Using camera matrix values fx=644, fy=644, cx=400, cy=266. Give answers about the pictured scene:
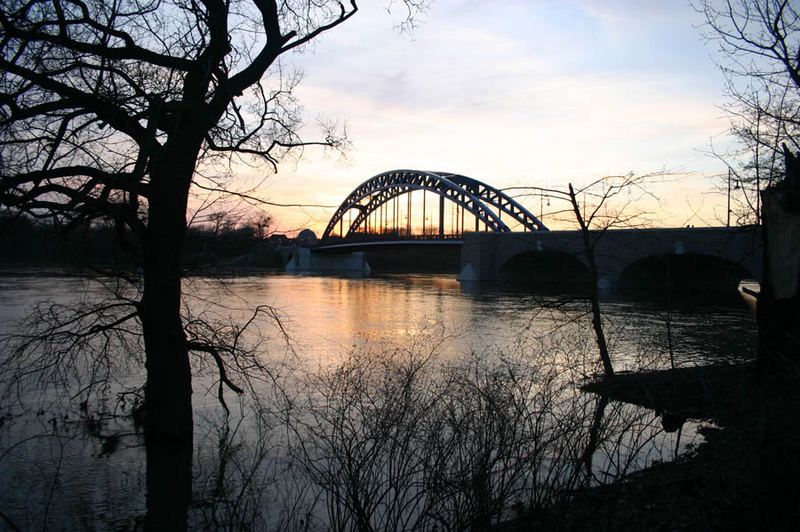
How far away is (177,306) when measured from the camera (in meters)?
6.20

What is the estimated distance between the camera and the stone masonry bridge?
32.4 m

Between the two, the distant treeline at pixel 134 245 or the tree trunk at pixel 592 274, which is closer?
the distant treeline at pixel 134 245

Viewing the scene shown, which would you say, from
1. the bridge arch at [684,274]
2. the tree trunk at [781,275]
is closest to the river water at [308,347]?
the tree trunk at [781,275]

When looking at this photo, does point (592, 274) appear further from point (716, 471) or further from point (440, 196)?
point (440, 196)

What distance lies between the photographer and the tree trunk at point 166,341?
5961 mm

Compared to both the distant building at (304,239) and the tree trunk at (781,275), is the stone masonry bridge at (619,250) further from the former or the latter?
the tree trunk at (781,275)

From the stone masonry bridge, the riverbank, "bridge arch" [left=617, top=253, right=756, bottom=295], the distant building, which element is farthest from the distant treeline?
"bridge arch" [left=617, top=253, right=756, bottom=295]

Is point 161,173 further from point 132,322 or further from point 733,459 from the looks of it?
point 132,322

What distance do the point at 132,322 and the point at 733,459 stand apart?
36.6ft

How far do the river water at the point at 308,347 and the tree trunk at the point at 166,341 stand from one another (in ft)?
0.71

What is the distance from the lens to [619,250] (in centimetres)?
3912

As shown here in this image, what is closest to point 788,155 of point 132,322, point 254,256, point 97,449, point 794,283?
point 794,283

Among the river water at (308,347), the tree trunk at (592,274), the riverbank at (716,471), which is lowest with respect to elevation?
the river water at (308,347)

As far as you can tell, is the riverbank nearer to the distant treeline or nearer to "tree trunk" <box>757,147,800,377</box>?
"tree trunk" <box>757,147,800,377</box>
